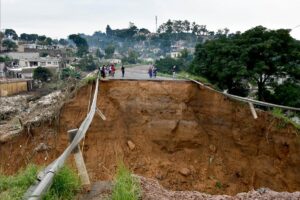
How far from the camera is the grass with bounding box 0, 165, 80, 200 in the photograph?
474cm

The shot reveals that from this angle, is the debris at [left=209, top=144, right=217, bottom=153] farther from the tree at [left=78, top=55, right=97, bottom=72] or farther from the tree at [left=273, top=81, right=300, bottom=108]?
the tree at [left=78, top=55, right=97, bottom=72]

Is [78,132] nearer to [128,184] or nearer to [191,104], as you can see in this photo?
[128,184]

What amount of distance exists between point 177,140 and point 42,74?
34.5 meters

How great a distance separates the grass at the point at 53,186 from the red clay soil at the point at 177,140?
9.20 metres

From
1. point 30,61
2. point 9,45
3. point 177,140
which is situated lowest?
point 177,140

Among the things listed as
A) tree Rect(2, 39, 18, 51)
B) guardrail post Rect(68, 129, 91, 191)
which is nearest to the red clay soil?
guardrail post Rect(68, 129, 91, 191)

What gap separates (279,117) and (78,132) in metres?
11.6

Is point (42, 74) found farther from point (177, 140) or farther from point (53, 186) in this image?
point (53, 186)

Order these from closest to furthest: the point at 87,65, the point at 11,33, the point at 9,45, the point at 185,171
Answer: the point at 185,171 < the point at 87,65 < the point at 9,45 < the point at 11,33

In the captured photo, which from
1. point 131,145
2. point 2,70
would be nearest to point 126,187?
point 131,145

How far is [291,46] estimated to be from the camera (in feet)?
68.1

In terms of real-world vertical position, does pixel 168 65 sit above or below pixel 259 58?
below

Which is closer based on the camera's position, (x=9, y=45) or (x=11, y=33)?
(x=9, y=45)

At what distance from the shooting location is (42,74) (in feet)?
156
